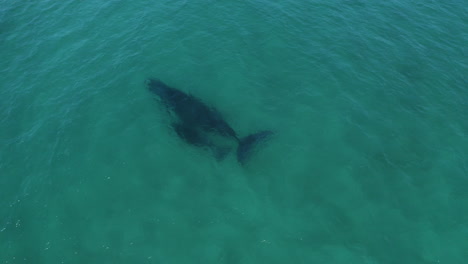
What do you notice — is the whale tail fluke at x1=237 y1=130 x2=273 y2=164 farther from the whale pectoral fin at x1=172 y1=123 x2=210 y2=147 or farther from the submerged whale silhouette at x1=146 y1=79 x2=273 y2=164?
the whale pectoral fin at x1=172 y1=123 x2=210 y2=147

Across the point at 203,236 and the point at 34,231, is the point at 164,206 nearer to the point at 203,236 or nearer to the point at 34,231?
the point at 203,236

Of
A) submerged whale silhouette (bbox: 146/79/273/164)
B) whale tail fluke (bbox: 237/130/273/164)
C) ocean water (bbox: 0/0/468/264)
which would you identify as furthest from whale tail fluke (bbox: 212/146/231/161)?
whale tail fluke (bbox: 237/130/273/164)

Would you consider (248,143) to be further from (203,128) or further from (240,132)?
(203,128)

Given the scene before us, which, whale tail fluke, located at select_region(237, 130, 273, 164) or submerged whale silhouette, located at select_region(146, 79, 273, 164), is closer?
whale tail fluke, located at select_region(237, 130, 273, 164)

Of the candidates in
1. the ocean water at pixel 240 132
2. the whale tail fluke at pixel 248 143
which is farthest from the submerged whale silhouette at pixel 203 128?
the ocean water at pixel 240 132

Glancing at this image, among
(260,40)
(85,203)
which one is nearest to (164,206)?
(85,203)

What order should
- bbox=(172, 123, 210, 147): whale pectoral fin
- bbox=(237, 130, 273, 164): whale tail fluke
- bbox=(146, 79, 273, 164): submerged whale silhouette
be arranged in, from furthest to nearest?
bbox=(172, 123, 210, 147): whale pectoral fin < bbox=(146, 79, 273, 164): submerged whale silhouette < bbox=(237, 130, 273, 164): whale tail fluke

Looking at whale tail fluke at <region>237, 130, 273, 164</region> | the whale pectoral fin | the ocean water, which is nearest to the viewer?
the ocean water

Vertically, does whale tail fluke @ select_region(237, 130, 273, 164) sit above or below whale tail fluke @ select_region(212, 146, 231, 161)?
above
